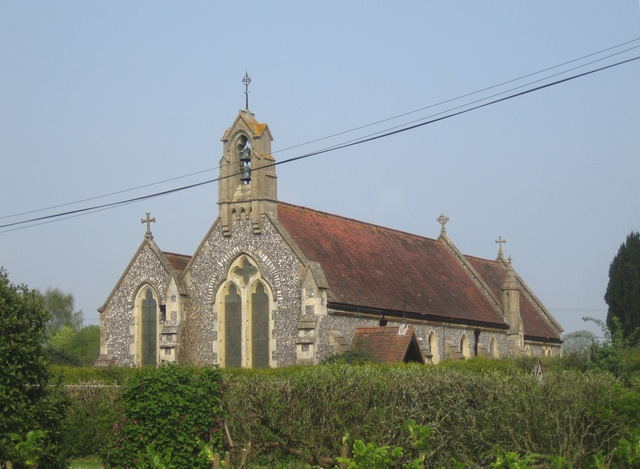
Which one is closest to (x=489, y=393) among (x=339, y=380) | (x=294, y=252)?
(x=339, y=380)

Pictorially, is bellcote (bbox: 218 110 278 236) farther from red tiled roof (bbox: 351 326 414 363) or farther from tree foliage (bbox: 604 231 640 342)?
tree foliage (bbox: 604 231 640 342)

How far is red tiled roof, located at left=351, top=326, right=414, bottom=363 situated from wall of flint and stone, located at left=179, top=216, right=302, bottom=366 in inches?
95.1

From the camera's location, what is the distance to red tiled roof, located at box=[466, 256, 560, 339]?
47375mm

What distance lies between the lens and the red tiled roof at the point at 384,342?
30.8 metres

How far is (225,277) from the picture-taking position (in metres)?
33.7

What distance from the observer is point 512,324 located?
4422cm

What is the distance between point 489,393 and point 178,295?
1882 cm

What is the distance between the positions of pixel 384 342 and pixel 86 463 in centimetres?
1125

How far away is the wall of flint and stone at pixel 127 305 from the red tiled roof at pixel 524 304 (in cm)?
1771

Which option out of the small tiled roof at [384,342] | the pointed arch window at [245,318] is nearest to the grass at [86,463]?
the pointed arch window at [245,318]

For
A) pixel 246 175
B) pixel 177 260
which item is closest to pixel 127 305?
pixel 177 260

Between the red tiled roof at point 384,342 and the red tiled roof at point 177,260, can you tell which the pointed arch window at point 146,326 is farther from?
the red tiled roof at point 384,342

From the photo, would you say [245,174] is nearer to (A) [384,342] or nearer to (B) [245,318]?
(B) [245,318]

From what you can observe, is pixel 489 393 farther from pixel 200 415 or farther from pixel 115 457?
pixel 115 457
